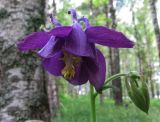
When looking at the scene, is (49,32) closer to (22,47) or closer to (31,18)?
(22,47)

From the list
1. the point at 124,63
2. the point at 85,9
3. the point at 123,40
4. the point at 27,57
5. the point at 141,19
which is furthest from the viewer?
the point at 124,63

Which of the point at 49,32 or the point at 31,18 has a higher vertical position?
the point at 31,18

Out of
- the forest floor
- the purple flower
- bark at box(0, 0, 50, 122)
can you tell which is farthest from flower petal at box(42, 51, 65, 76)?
the forest floor

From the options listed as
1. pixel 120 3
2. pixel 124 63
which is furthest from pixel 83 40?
pixel 124 63

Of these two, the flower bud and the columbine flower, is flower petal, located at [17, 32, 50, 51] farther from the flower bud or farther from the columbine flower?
the flower bud

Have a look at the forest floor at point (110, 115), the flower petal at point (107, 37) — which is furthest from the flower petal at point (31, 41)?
the forest floor at point (110, 115)

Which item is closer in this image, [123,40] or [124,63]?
[123,40]

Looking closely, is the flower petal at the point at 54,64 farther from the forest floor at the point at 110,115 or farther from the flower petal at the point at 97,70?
the forest floor at the point at 110,115

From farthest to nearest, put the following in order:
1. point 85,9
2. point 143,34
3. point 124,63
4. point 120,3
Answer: point 124,63, point 143,34, point 85,9, point 120,3
